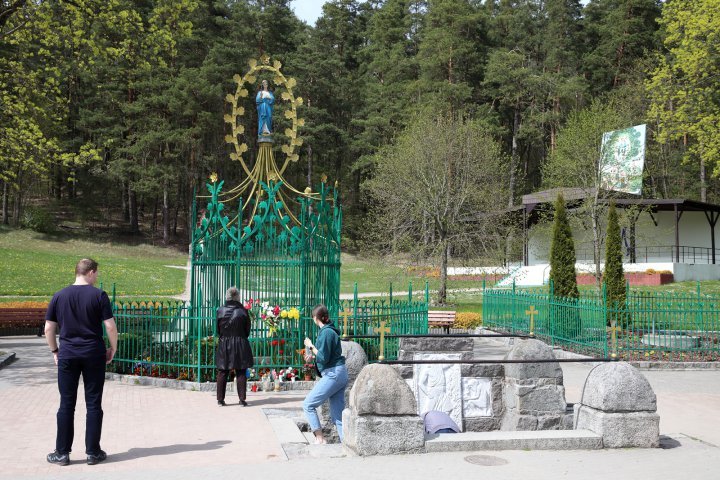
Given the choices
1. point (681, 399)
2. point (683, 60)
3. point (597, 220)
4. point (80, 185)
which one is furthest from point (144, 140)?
point (681, 399)

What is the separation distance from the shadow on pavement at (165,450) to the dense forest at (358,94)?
28.6 metres

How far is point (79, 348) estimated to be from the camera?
Result: 262 inches

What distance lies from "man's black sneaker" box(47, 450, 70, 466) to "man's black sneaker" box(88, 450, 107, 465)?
0.21 metres

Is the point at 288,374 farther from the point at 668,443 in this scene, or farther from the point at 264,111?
the point at 668,443

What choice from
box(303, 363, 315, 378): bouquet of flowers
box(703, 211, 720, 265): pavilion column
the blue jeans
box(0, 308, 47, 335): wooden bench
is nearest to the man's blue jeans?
the blue jeans

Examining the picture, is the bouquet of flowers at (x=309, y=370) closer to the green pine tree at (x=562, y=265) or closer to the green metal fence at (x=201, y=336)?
the green metal fence at (x=201, y=336)

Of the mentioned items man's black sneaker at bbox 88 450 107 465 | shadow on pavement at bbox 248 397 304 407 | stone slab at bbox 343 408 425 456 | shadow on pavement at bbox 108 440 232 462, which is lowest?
shadow on pavement at bbox 248 397 304 407

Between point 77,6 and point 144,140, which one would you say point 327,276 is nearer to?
point 77,6

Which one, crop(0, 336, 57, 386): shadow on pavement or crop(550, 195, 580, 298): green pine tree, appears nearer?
crop(0, 336, 57, 386): shadow on pavement

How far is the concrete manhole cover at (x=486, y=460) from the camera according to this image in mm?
6758

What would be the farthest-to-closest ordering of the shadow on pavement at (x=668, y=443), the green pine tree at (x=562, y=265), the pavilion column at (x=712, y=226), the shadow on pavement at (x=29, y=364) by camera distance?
→ the pavilion column at (x=712, y=226)
the green pine tree at (x=562, y=265)
the shadow on pavement at (x=29, y=364)
the shadow on pavement at (x=668, y=443)

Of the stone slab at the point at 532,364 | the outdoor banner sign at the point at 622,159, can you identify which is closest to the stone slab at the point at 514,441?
the stone slab at the point at 532,364

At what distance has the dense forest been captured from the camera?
46906 millimetres

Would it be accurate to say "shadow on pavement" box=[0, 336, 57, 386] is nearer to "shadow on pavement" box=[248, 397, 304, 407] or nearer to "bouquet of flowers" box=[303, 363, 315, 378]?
"shadow on pavement" box=[248, 397, 304, 407]
